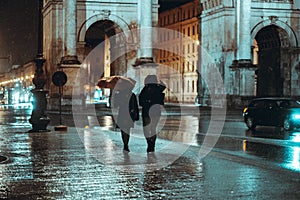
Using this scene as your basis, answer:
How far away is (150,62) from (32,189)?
31.1 m

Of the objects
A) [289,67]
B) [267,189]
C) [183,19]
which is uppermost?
[183,19]

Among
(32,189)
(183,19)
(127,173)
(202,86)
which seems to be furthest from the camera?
(183,19)

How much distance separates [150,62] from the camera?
1581 inches

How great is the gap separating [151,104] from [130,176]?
3.76 meters

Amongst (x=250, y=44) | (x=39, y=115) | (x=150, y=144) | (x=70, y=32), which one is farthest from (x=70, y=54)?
(x=150, y=144)

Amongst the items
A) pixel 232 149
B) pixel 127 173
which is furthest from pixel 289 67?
pixel 127 173

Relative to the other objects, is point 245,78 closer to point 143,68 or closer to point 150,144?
point 143,68

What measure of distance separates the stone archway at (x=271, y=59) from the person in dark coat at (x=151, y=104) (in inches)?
1282

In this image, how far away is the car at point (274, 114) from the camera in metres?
23.8

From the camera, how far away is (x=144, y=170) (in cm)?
1159

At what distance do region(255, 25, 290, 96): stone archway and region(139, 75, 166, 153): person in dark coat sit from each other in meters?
32.6

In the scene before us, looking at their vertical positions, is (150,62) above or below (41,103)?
above

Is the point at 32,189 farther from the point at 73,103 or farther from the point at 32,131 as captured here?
the point at 73,103

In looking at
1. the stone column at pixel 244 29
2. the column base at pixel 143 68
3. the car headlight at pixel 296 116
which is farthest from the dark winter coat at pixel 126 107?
the stone column at pixel 244 29
